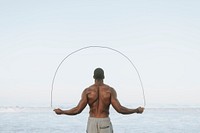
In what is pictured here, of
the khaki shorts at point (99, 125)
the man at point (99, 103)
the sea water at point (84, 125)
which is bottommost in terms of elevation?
the khaki shorts at point (99, 125)

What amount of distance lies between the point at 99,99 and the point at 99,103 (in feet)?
0.23

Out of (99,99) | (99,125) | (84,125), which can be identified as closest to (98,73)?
(99,99)

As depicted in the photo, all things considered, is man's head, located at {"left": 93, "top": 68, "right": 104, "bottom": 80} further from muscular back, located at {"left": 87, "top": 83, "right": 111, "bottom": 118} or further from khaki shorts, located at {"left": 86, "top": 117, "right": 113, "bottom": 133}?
khaki shorts, located at {"left": 86, "top": 117, "right": 113, "bottom": 133}

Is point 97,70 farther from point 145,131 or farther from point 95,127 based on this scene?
point 145,131

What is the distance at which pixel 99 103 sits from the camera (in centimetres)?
771

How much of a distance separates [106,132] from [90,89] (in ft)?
2.63

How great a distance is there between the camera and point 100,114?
7.73m

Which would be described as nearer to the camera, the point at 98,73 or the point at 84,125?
the point at 98,73

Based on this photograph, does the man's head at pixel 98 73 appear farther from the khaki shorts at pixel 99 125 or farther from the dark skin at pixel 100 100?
the khaki shorts at pixel 99 125

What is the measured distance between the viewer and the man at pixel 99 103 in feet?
25.2

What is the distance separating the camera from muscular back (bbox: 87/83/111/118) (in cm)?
769

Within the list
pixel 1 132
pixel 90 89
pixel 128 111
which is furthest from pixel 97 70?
pixel 1 132

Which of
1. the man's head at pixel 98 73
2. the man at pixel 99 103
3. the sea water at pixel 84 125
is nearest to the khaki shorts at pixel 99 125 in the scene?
the man at pixel 99 103

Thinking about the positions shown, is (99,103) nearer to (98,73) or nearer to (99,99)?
(99,99)
